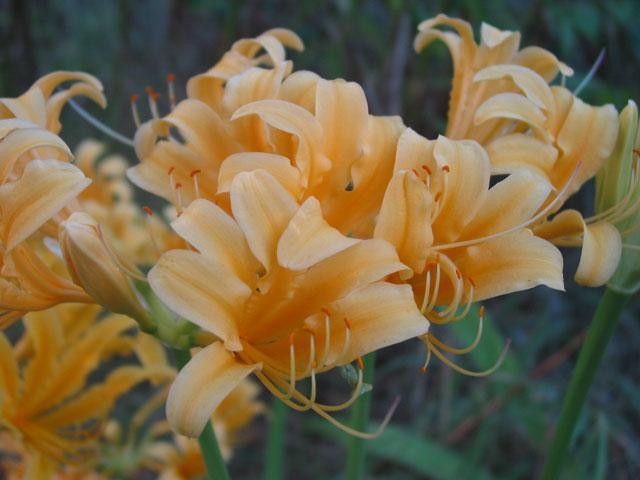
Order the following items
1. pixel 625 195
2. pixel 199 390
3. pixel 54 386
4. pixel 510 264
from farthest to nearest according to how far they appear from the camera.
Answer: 1. pixel 54 386
2. pixel 625 195
3. pixel 510 264
4. pixel 199 390

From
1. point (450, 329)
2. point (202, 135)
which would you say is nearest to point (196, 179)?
point (202, 135)

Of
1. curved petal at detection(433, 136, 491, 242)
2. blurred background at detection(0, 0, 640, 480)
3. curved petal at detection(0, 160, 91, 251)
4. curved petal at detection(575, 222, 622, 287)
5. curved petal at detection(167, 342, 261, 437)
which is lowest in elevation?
blurred background at detection(0, 0, 640, 480)

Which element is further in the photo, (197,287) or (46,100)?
(46,100)

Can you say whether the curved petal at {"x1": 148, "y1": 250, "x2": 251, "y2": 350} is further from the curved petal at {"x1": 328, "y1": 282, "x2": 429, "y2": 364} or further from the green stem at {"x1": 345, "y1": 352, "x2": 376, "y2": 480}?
the green stem at {"x1": 345, "y1": 352, "x2": 376, "y2": 480}

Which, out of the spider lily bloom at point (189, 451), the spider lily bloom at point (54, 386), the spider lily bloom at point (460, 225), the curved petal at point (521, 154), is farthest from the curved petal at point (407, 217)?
the spider lily bloom at point (189, 451)

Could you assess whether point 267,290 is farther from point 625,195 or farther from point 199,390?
point 625,195

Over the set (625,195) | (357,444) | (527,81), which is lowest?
(357,444)

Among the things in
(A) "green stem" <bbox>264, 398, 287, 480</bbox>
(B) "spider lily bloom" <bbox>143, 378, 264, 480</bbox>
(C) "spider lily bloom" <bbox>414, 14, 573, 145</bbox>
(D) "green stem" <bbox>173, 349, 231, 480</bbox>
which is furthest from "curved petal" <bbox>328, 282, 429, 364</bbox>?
(B) "spider lily bloom" <bbox>143, 378, 264, 480</bbox>
